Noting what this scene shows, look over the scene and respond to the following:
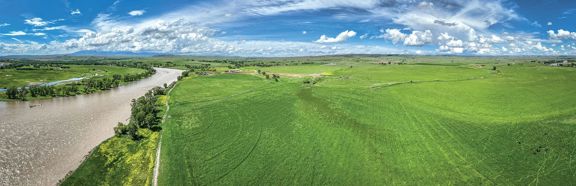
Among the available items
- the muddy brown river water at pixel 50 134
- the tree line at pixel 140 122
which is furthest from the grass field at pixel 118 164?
the muddy brown river water at pixel 50 134

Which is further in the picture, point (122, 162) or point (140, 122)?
point (140, 122)

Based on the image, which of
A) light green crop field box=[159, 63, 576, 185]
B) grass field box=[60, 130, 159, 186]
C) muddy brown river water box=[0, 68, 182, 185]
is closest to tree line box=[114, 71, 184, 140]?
grass field box=[60, 130, 159, 186]

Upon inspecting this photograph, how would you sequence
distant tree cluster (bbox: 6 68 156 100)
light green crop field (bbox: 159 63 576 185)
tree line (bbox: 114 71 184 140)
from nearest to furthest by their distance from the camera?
light green crop field (bbox: 159 63 576 185) < tree line (bbox: 114 71 184 140) < distant tree cluster (bbox: 6 68 156 100)

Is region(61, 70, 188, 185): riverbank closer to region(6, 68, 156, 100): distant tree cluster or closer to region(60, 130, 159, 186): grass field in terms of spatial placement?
region(60, 130, 159, 186): grass field

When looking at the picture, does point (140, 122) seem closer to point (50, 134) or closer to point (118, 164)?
point (50, 134)

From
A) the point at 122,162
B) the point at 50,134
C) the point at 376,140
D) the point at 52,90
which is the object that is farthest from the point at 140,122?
the point at 52,90

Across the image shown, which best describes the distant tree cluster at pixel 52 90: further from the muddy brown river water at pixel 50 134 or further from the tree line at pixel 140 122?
the tree line at pixel 140 122
